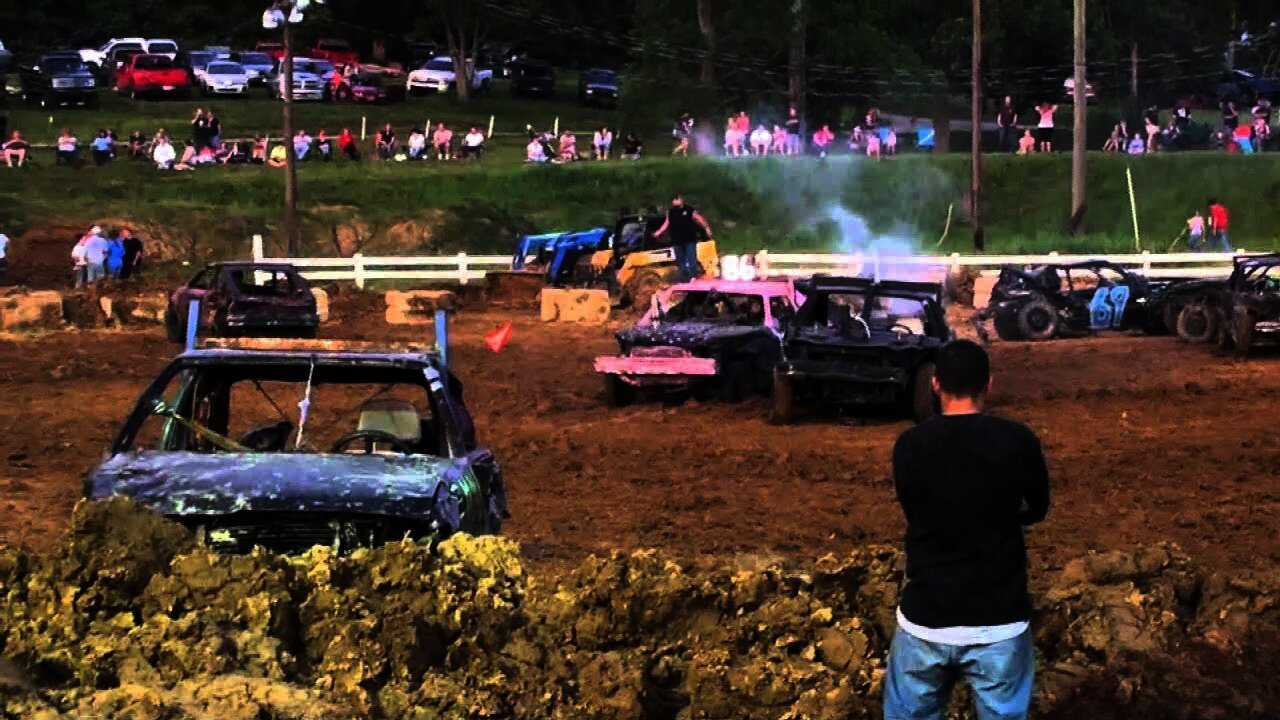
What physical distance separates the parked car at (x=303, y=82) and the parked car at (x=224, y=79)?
1.15 m

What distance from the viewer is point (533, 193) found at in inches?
1839

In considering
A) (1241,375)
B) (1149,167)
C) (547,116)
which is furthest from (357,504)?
(547,116)

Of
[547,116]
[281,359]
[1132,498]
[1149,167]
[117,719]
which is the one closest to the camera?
[117,719]

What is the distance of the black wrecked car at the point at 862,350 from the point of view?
17.3m

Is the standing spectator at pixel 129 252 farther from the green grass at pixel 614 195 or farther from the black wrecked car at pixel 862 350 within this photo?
the black wrecked car at pixel 862 350

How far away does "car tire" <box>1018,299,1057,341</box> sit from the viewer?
2666 cm

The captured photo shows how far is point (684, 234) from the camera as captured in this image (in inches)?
1171

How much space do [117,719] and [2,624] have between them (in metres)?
0.96

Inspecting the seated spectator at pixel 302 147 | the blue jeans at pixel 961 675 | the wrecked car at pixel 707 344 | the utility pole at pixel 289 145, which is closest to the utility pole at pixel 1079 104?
the utility pole at pixel 289 145

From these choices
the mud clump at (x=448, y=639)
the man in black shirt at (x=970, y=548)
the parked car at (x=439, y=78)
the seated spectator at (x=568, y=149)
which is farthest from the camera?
the parked car at (x=439, y=78)

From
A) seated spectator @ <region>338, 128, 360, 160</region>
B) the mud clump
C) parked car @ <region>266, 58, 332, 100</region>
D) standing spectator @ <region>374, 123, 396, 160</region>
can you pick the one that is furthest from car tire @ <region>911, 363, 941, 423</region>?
parked car @ <region>266, 58, 332, 100</region>

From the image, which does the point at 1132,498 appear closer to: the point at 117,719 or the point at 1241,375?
the point at 1241,375

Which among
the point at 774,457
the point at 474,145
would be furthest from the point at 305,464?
the point at 474,145

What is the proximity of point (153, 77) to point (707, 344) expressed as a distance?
42232 millimetres
